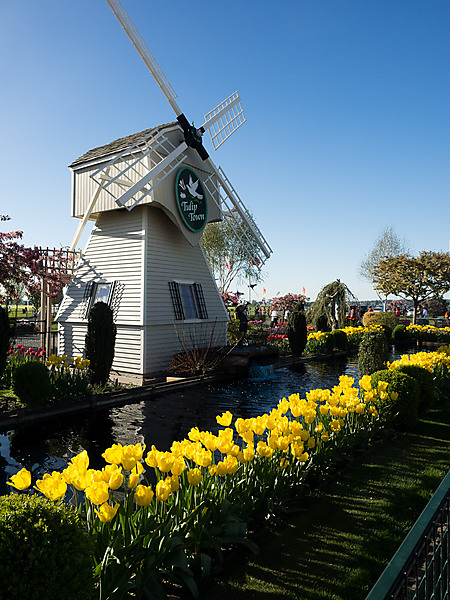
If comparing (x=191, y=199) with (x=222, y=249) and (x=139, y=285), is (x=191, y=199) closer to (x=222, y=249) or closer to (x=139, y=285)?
(x=139, y=285)

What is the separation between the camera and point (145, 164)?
1351 centimetres

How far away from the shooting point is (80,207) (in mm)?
15203

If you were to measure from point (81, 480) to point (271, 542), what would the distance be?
2062 mm

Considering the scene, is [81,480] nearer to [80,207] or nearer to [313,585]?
[313,585]

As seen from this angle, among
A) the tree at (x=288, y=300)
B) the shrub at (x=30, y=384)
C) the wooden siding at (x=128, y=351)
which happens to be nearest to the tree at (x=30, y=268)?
the wooden siding at (x=128, y=351)

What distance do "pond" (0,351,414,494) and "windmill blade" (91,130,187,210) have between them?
615cm

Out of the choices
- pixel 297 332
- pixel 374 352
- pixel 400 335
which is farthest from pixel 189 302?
pixel 400 335

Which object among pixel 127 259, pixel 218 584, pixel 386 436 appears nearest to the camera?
pixel 218 584

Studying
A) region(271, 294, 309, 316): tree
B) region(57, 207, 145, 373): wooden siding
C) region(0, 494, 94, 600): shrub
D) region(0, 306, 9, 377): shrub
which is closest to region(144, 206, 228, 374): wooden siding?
region(57, 207, 145, 373): wooden siding

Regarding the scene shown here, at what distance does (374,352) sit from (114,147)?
445 inches

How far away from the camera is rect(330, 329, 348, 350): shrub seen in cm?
1988

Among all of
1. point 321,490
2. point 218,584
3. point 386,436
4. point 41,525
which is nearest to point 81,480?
point 41,525

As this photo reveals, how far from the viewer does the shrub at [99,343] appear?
10664mm

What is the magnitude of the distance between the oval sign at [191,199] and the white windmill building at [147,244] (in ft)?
0.12
